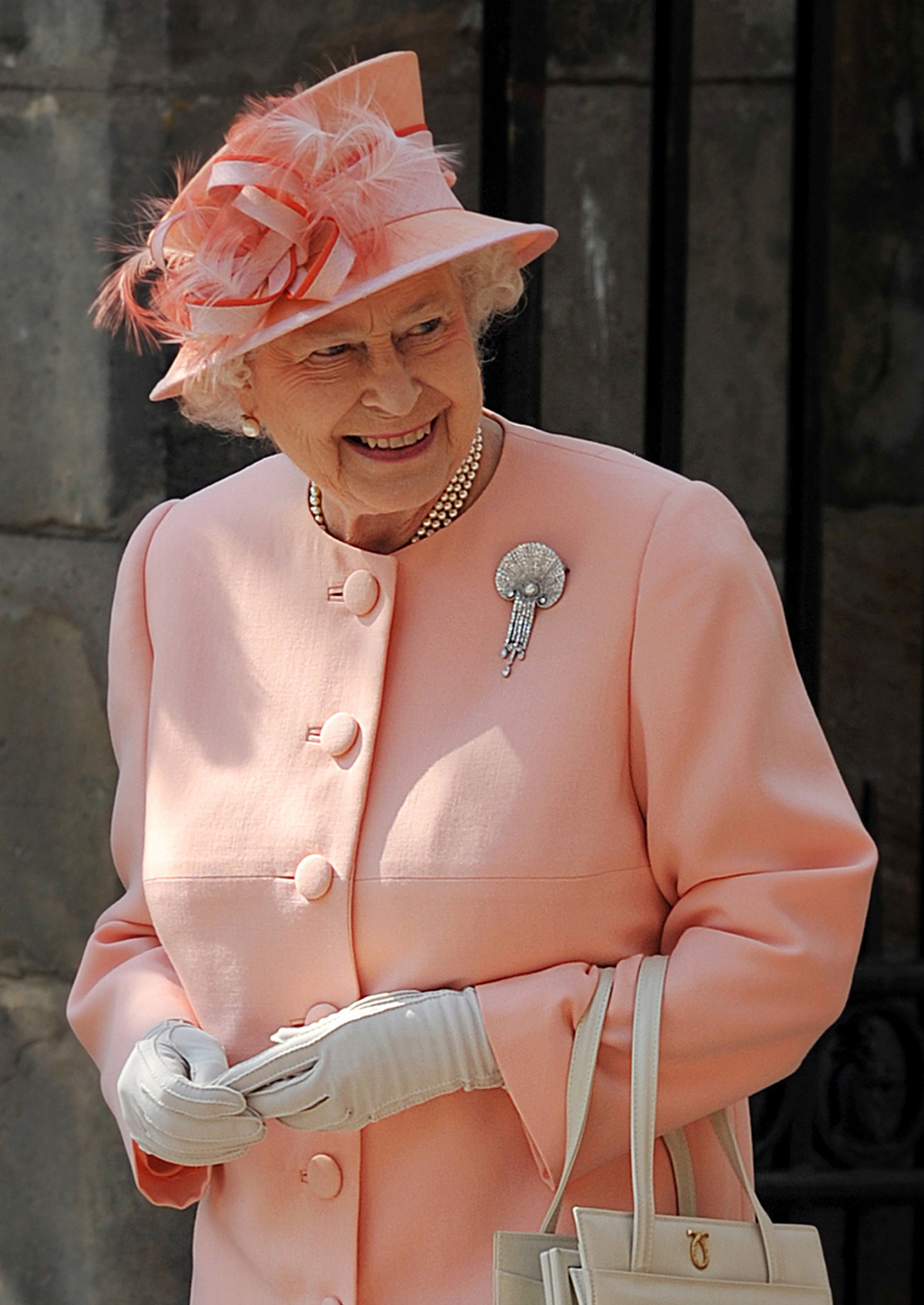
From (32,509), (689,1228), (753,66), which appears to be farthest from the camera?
(753,66)

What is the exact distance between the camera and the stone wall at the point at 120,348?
282 cm

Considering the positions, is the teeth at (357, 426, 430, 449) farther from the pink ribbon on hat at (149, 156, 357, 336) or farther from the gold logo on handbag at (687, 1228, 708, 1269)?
the gold logo on handbag at (687, 1228, 708, 1269)

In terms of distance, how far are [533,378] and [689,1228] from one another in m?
→ 1.34

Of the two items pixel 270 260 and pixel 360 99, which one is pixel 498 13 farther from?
pixel 270 260

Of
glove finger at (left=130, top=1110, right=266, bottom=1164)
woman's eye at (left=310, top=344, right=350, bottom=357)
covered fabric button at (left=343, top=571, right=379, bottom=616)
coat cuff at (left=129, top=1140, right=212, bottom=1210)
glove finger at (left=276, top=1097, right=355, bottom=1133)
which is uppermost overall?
woman's eye at (left=310, top=344, right=350, bottom=357)

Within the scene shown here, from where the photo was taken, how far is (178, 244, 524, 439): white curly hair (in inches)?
77.8

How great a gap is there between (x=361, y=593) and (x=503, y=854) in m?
0.35

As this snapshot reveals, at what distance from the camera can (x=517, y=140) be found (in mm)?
2666

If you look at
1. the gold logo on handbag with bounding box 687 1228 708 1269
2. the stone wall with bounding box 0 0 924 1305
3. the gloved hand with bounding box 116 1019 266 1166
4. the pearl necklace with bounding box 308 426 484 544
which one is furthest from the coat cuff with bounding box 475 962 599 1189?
the stone wall with bounding box 0 0 924 1305

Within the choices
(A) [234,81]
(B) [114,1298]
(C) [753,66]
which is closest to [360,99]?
(A) [234,81]

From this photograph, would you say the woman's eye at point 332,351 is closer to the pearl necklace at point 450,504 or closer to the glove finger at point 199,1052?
the pearl necklace at point 450,504

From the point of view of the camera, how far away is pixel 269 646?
2.08 m

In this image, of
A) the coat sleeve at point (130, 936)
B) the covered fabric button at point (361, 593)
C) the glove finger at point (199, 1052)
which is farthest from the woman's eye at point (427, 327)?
the glove finger at point (199, 1052)

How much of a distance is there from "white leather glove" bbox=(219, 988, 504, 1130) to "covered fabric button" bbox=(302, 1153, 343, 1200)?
95 mm
